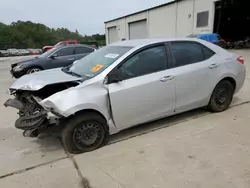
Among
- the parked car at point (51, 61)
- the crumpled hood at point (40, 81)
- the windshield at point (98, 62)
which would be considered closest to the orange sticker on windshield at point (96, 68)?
the windshield at point (98, 62)

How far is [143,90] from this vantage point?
3424 millimetres

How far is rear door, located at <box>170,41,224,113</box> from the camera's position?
3793mm

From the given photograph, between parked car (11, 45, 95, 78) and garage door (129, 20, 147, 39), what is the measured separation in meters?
20.0

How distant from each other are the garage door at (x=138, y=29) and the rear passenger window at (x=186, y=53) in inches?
999

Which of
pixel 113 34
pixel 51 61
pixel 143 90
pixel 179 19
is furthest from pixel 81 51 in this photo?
pixel 113 34

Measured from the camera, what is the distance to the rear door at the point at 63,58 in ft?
30.1

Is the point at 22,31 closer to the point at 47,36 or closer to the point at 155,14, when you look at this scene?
the point at 47,36

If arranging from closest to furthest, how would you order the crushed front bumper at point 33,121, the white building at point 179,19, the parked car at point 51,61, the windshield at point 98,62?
the crushed front bumper at point 33,121 → the windshield at point 98,62 → the parked car at point 51,61 → the white building at point 179,19

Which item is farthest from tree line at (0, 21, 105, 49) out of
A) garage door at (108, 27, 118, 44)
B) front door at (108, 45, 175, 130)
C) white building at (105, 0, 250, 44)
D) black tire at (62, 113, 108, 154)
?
black tire at (62, 113, 108, 154)

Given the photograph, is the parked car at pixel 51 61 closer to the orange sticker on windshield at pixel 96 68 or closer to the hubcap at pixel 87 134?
the orange sticker on windshield at pixel 96 68

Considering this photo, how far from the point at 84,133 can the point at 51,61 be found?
6703mm

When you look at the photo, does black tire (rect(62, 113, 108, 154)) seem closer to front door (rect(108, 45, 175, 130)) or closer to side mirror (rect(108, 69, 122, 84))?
front door (rect(108, 45, 175, 130))

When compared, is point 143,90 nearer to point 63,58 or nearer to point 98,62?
point 98,62

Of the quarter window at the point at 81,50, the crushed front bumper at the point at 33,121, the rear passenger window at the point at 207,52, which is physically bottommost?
the crushed front bumper at the point at 33,121
